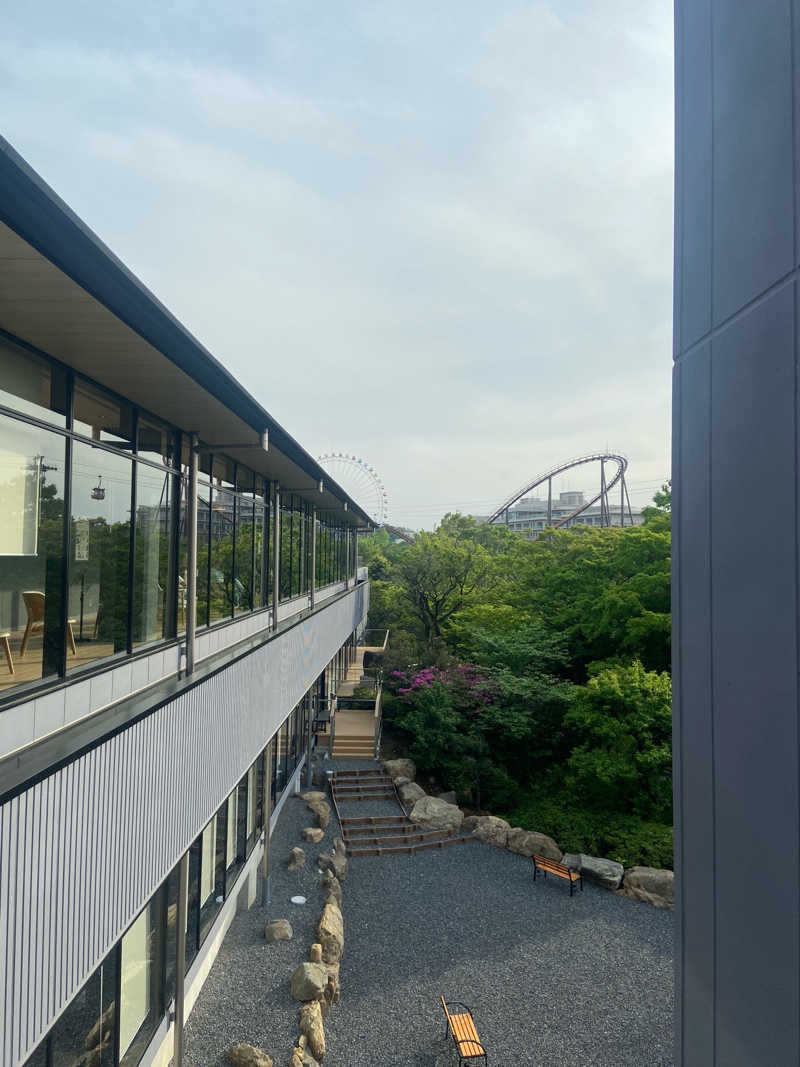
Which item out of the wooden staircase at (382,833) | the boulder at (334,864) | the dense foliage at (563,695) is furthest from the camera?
the dense foliage at (563,695)

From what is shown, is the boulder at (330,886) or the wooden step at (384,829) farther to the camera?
the wooden step at (384,829)

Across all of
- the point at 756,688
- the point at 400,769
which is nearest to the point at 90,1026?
the point at 756,688

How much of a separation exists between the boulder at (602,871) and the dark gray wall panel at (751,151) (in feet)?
56.6

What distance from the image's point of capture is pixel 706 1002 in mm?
3236

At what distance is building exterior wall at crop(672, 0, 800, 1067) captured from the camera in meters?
2.52

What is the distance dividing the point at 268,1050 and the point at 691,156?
12.0 metres

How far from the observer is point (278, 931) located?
12305 millimetres

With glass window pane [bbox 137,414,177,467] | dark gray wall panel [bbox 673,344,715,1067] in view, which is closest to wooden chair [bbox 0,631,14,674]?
glass window pane [bbox 137,414,177,467]

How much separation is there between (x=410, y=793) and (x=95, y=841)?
1740 cm

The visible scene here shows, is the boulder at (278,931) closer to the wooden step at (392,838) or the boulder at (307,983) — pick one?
the boulder at (307,983)

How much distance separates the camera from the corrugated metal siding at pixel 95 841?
3.57 metres

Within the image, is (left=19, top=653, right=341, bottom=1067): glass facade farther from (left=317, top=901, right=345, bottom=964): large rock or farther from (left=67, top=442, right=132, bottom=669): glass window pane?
(left=67, top=442, right=132, bottom=669): glass window pane

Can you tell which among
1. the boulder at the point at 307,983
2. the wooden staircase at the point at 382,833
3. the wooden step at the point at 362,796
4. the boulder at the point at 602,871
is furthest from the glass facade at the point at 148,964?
the boulder at the point at 602,871

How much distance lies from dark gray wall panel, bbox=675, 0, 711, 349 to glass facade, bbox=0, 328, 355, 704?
4.67m
